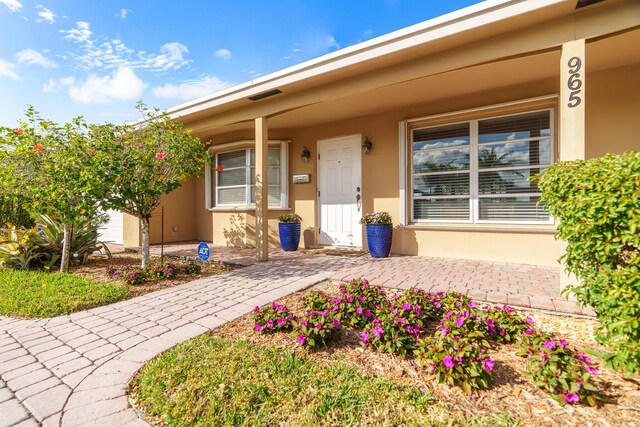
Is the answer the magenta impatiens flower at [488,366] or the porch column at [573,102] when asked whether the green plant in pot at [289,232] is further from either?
the magenta impatiens flower at [488,366]

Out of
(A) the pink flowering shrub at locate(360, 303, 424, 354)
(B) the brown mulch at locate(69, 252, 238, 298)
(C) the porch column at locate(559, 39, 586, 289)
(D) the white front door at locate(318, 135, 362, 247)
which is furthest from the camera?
(D) the white front door at locate(318, 135, 362, 247)

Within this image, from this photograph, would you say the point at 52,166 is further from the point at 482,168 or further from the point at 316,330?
the point at 482,168

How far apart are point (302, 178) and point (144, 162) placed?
3.31 m

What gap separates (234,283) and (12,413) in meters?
2.40

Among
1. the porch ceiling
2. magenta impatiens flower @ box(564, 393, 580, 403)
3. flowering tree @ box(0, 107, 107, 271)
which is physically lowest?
magenta impatiens flower @ box(564, 393, 580, 403)

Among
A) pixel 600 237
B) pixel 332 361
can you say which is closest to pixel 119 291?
pixel 332 361

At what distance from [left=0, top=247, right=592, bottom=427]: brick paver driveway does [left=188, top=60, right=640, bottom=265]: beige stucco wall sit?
0.42 metres

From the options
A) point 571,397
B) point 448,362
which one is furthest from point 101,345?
point 571,397

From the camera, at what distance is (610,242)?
1.71 m

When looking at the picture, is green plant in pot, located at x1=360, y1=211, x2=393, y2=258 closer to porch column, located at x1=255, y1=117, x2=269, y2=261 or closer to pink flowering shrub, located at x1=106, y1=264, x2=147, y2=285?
porch column, located at x1=255, y1=117, x2=269, y2=261

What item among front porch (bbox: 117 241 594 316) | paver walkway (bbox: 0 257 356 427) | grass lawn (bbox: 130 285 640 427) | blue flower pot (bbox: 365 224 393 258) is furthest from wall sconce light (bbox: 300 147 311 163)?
grass lawn (bbox: 130 285 640 427)

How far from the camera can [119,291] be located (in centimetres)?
357

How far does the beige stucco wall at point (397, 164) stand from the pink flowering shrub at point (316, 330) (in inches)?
146

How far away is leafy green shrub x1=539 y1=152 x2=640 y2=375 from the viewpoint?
1.57 metres
